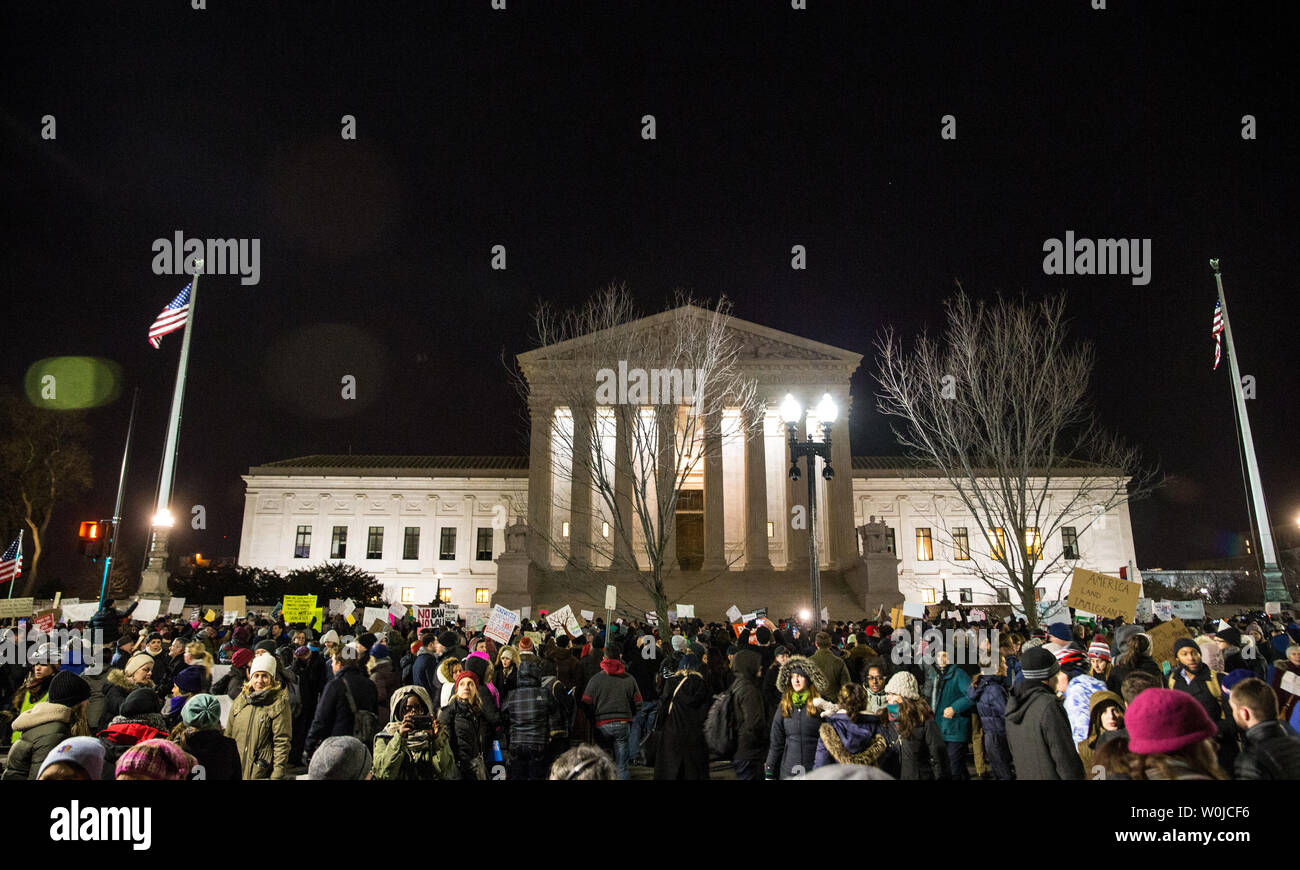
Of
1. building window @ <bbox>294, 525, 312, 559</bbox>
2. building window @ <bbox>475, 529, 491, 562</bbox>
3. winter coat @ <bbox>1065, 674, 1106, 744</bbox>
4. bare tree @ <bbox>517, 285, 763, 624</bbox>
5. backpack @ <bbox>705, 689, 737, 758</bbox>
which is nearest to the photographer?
winter coat @ <bbox>1065, 674, 1106, 744</bbox>

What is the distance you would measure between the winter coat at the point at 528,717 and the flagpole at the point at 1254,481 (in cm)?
2449

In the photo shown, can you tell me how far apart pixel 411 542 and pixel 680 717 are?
53835 millimetres

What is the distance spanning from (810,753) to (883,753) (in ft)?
2.74

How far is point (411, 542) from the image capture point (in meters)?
57.4

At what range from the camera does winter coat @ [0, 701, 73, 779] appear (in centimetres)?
530

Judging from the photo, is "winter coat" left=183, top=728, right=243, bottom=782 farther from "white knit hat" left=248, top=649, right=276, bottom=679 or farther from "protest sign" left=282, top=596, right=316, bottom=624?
"protest sign" left=282, top=596, right=316, bottom=624

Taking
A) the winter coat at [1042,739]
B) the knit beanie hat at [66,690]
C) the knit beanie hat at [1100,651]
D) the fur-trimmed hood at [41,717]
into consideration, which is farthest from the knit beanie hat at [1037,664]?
the knit beanie hat at [66,690]

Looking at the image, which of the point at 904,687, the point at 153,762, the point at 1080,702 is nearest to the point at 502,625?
the point at 904,687

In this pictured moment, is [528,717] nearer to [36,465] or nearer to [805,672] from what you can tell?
[805,672]

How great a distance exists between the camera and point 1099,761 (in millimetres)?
3762

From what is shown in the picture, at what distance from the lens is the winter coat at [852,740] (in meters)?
5.55

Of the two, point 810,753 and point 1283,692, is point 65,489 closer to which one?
point 810,753

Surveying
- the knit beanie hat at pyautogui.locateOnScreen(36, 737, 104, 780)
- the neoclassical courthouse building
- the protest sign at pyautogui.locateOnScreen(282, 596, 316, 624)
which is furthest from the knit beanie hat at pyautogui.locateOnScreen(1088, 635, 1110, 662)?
the neoclassical courthouse building

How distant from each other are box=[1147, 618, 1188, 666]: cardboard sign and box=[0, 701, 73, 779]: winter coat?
1173cm
